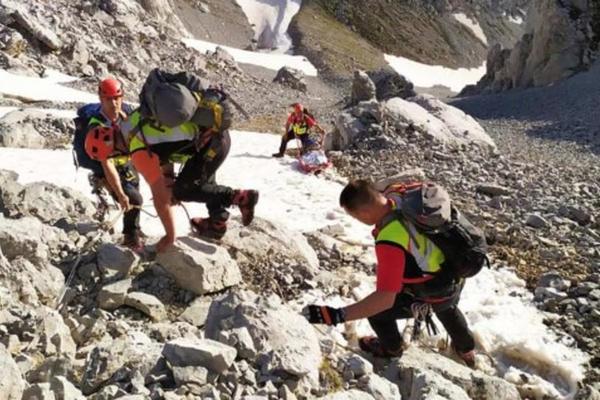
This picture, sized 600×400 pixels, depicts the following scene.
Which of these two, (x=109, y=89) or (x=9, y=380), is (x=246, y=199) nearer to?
(x=109, y=89)

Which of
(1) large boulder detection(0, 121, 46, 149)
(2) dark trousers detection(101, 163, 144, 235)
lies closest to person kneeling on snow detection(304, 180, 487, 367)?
(2) dark trousers detection(101, 163, 144, 235)

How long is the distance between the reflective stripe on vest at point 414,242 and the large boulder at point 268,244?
7.83 feet

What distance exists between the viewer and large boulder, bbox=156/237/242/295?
6.34 meters

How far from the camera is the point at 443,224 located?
16.2 ft

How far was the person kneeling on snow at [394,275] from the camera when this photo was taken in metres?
4.87

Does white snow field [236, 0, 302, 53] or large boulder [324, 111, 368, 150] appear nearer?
large boulder [324, 111, 368, 150]

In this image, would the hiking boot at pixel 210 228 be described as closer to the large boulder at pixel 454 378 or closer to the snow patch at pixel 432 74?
the large boulder at pixel 454 378

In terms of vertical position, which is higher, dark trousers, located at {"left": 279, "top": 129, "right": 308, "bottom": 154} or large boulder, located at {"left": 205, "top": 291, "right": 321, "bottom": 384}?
large boulder, located at {"left": 205, "top": 291, "right": 321, "bottom": 384}

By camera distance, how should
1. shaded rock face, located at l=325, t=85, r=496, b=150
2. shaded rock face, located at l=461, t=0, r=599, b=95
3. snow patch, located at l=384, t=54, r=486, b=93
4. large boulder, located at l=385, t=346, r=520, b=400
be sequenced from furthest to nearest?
snow patch, located at l=384, t=54, r=486, b=93 → shaded rock face, located at l=461, t=0, r=599, b=95 → shaded rock face, located at l=325, t=85, r=496, b=150 → large boulder, located at l=385, t=346, r=520, b=400

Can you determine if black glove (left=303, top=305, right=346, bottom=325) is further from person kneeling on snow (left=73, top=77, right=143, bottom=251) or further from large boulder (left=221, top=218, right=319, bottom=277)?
person kneeling on snow (left=73, top=77, right=143, bottom=251)

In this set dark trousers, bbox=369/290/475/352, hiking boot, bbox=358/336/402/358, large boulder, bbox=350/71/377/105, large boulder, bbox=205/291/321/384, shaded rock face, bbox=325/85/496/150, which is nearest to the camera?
large boulder, bbox=205/291/321/384

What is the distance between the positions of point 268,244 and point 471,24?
118138mm

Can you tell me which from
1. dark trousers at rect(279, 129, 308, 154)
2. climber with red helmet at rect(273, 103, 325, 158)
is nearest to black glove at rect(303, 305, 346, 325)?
dark trousers at rect(279, 129, 308, 154)

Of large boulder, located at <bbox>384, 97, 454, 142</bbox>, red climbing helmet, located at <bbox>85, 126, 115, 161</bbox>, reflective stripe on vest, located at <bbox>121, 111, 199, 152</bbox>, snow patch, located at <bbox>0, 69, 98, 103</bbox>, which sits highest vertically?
reflective stripe on vest, located at <bbox>121, 111, 199, 152</bbox>
